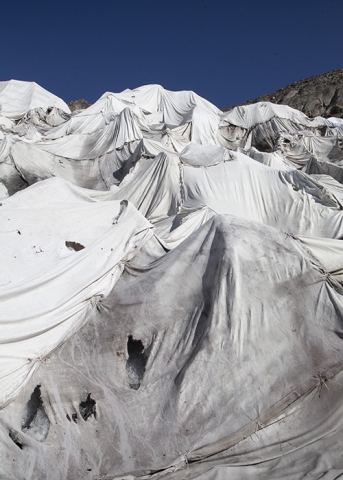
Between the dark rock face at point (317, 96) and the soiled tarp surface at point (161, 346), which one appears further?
the dark rock face at point (317, 96)

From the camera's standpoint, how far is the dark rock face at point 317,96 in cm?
2984

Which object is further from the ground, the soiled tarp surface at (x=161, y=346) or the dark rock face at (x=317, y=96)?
the dark rock face at (x=317, y=96)

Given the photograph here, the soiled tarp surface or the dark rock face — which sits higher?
the dark rock face

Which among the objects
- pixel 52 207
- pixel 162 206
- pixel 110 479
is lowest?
pixel 110 479

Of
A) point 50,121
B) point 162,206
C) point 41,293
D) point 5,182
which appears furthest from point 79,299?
point 50,121

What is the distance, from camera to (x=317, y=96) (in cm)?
3100

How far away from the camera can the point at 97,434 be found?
4234 millimetres

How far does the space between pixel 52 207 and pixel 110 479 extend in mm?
3516

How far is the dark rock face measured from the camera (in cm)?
2984

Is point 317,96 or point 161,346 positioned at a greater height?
point 317,96

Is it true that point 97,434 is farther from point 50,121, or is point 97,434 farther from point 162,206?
point 50,121

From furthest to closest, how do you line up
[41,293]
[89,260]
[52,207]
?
1. [52,207]
2. [89,260]
3. [41,293]

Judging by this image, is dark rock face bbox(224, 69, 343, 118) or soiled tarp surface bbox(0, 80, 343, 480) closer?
soiled tarp surface bbox(0, 80, 343, 480)

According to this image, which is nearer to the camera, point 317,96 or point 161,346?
point 161,346
